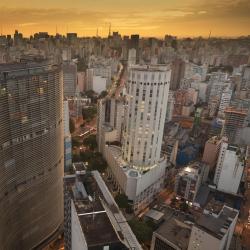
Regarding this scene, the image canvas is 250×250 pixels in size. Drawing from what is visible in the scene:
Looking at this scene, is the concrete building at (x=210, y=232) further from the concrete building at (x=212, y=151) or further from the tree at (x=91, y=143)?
the tree at (x=91, y=143)

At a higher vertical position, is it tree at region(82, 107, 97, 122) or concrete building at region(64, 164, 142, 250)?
concrete building at region(64, 164, 142, 250)

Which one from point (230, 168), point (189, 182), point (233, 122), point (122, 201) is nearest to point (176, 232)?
point (122, 201)

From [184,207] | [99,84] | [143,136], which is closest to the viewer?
[184,207]

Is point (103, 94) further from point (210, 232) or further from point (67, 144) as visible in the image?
point (210, 232)

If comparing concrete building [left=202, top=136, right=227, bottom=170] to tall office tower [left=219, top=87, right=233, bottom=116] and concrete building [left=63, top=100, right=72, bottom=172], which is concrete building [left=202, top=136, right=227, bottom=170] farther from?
concrete building [left=63, top=100, right=72, bottom=172]

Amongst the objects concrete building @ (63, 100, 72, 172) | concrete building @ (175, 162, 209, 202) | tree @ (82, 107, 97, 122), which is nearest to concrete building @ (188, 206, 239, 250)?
concrete building @ (175, 162, 209, 202)
